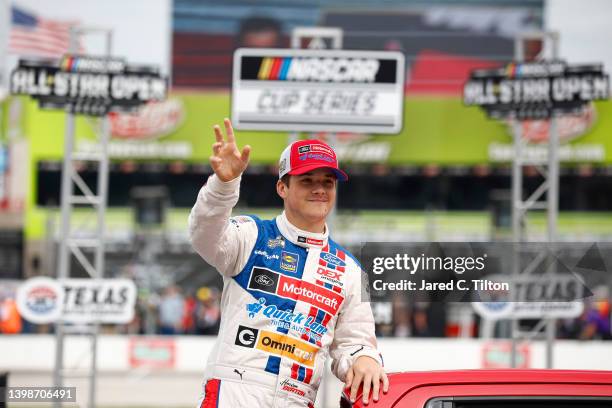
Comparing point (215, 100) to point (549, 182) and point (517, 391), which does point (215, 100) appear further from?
point (517, 391)

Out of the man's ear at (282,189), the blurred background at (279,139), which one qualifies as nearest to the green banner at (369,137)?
the blurred background at (279,139)

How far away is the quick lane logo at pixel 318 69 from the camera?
8.91m

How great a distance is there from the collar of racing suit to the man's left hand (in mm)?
476

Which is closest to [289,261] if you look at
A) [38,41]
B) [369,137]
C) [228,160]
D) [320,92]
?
[228,160]

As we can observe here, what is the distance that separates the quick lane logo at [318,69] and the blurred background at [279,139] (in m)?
13.7

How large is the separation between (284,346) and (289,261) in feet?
1.03

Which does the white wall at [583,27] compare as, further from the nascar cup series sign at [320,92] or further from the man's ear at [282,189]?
the man's ear at [282,189]

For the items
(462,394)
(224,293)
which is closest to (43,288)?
(224,293)

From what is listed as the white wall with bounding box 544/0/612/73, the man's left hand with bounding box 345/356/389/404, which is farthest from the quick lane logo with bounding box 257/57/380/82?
the white wall with bounding box 544/0/612/73

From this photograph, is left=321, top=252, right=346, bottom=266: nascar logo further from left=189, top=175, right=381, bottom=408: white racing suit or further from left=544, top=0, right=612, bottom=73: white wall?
left=544, top=0, right=612, bottom=73: white wall

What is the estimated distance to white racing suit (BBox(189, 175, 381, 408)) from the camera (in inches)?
133

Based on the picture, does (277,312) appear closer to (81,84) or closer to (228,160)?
(228,160)

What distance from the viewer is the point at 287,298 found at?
→ 3455 millimetres

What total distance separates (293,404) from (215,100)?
23500 millimetres
